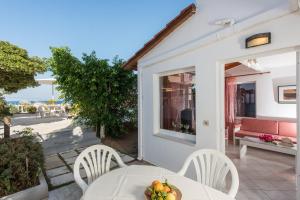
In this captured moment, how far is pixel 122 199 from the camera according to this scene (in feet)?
4.87

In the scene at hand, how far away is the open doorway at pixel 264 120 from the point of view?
3.72 metres

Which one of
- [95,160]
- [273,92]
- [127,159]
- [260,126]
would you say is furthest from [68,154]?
[273,92]

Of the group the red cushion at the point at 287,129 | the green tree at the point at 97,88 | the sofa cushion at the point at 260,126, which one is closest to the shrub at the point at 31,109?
the green tree at the point at 97,88

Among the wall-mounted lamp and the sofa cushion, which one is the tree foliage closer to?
the wall-mounted lamp

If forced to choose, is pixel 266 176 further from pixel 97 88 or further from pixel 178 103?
pixel 97 88

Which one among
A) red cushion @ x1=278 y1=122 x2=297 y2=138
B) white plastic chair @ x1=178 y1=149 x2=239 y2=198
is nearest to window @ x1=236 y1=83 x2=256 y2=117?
red cushion @ x1=278 y1=122 x2=297 y2=138

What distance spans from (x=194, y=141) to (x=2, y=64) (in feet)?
13.0

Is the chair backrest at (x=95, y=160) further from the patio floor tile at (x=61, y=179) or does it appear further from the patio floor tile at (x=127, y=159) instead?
the patio floor tile at (x=127, y=159)

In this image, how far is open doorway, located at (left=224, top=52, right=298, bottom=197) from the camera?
3715 mm

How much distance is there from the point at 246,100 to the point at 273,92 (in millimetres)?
1137

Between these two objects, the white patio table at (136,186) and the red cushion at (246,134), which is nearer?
the white patio table at (136,186)

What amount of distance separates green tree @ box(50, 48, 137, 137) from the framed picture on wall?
5.24m

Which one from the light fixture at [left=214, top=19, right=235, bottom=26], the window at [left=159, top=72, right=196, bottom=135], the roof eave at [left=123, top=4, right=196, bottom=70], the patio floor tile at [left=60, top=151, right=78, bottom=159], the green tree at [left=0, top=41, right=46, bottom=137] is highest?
the roof eave at [left=123, top=4, right=196, bottom=70]

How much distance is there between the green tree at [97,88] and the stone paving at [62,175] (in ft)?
4.93
